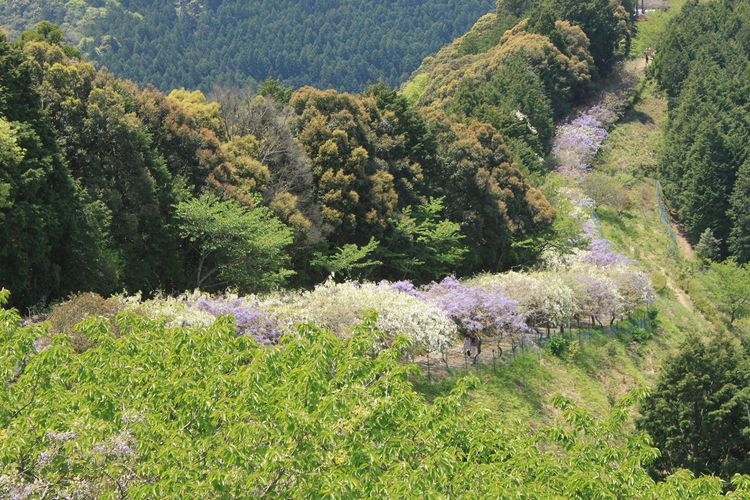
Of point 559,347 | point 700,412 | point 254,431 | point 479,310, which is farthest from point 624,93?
point 254,431

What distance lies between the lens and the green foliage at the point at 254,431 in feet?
33.5

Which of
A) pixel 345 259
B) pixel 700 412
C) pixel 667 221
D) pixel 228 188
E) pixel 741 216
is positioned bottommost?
pixel 667 221

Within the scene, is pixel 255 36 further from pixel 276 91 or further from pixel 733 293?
pixel 733 293

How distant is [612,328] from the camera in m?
35.7

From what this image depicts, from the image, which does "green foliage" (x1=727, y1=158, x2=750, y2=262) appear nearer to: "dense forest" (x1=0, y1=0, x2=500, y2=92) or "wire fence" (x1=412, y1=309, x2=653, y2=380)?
"wire fence" (x1=412, y1=309, x2=653, y2=380)

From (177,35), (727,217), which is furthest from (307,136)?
(177,35)

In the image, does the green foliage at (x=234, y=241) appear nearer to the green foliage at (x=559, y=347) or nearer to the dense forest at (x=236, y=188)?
the dense forest at (x=236, y=188)

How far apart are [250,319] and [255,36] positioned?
160 m

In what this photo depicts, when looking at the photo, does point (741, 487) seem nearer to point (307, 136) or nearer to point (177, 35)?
point (307, 136)

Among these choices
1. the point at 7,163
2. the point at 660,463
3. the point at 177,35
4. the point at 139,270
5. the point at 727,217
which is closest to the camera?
the point at 7,163

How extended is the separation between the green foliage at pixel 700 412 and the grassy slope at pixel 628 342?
276cm

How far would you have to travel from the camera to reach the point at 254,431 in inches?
399

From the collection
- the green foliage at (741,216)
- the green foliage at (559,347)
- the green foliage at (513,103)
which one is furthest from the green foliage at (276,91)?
the green foliage at (741,216)

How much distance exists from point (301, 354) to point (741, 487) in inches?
272
